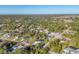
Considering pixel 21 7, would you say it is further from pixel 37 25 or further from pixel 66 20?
pixel 66 20

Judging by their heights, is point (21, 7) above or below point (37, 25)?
above

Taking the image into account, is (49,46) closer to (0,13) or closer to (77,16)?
(77,16)

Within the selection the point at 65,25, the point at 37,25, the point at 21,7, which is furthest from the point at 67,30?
the point at 21,7

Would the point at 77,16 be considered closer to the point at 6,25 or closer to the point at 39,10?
the point at 39,10
